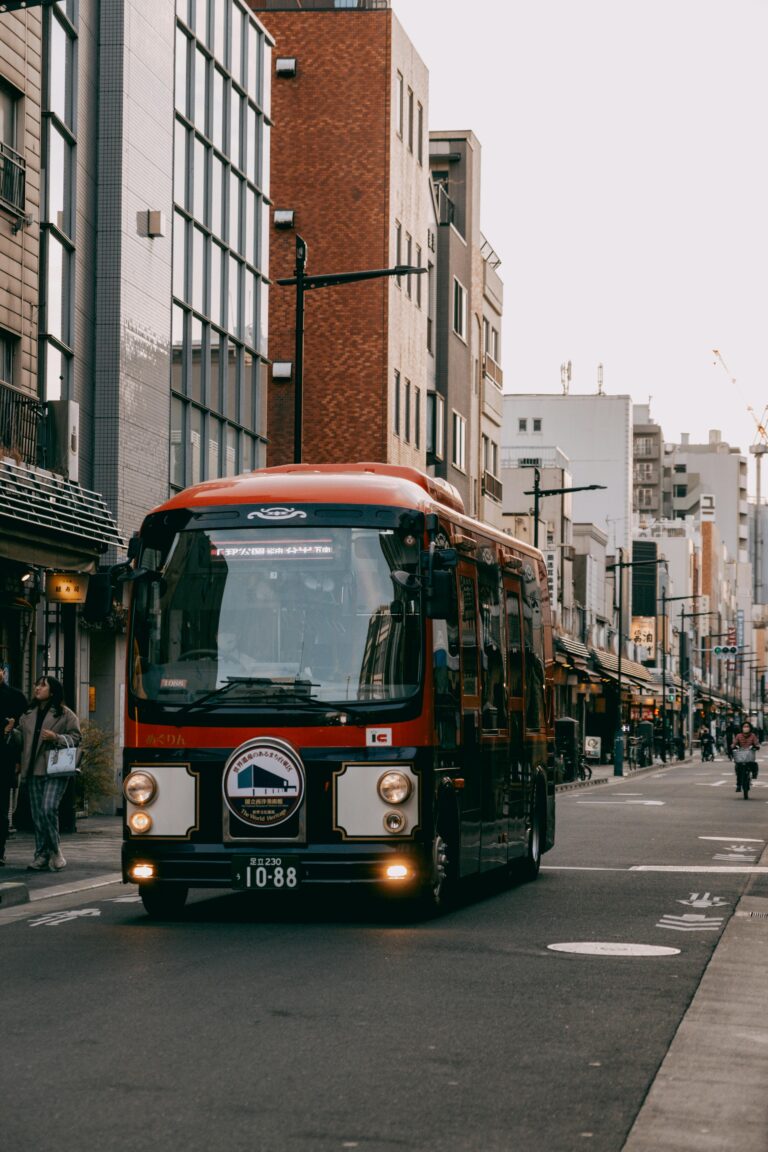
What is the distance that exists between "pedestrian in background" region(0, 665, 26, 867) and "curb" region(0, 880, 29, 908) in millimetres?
2315

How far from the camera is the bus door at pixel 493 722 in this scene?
54.9ft

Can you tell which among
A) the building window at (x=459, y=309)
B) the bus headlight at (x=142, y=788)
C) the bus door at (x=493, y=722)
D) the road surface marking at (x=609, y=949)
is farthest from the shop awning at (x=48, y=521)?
the building window at (x=459, y=309)

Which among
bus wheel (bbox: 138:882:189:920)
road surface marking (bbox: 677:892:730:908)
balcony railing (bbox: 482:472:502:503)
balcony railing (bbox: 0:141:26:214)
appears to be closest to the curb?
bus wheel (bbox: 138:882:189:920)

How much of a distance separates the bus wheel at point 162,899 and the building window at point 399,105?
43.2 meters

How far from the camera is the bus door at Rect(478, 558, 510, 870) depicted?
16734 mm

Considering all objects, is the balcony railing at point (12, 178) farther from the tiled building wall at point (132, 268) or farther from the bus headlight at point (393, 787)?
the bus headlight at point (393, 787)

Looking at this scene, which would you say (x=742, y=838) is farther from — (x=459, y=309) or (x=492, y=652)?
(x=459, y=309)

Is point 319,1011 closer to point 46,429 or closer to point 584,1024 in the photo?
point 584,1024

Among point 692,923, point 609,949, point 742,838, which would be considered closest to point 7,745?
point 692,923

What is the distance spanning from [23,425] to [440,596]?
44.6ft

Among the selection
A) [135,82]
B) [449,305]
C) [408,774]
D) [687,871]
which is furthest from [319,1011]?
[449,305]

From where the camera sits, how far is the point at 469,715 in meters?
16.0

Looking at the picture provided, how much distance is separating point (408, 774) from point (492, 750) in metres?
2.81

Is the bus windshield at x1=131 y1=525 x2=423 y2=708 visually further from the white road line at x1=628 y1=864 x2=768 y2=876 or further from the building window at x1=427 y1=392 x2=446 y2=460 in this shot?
the building window at x1=427 y1=392 x2=446 y2=460
